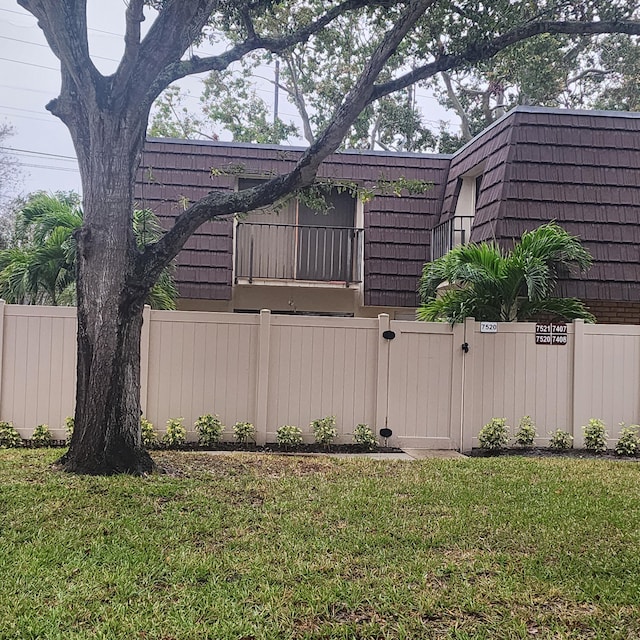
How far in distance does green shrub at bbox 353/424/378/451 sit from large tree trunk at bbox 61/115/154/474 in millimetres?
2569

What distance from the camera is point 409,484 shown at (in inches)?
227

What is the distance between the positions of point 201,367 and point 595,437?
190 inches

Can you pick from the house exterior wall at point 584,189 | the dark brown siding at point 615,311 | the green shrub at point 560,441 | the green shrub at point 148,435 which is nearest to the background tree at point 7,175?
the green shrub at point 148,435

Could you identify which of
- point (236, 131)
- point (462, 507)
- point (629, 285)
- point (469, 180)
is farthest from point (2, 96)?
point (462, 507)

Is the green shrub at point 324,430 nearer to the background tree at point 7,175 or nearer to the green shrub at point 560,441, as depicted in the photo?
the green shrub at point 560,441

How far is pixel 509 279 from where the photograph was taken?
26.9 feet

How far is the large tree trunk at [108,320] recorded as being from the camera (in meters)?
5.74

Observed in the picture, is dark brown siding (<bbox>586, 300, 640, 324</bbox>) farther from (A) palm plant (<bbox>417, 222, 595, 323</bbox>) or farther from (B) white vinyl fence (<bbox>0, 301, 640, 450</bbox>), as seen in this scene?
(B) white vinyl fence (<bbox>0, 301, 640, 450</bbox>)

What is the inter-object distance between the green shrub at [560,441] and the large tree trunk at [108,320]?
4744mm

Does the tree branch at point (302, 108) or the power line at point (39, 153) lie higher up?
the tree branch at point (302, 108)

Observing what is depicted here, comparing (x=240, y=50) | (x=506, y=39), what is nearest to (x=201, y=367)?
(x=240, y=50)

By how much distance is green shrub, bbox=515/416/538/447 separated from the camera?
7.69 m

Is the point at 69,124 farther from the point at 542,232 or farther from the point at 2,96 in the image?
the point at 2,96

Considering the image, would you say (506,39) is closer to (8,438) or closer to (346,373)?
(346,373)
